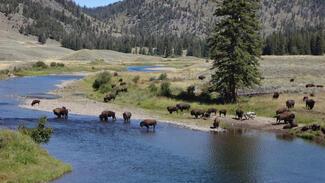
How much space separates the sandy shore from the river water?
2.92 meters

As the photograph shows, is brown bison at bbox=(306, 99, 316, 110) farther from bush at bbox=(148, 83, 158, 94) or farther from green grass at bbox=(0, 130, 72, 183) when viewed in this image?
green grass at bbox=(0, 130, 72, 183)

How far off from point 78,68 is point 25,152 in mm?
138656

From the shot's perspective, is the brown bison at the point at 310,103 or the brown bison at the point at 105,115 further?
the brown bison at the point at 310,103

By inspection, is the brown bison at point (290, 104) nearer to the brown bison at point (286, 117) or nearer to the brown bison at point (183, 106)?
the brown bison at point (286, 117)

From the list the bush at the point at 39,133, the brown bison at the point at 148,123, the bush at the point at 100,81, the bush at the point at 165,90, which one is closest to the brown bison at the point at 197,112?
the brown bison at the point at 148,123

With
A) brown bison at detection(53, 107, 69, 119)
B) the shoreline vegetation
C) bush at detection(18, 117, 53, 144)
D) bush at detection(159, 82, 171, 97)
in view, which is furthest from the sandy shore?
bush at detection(18, 117, 53, 144)

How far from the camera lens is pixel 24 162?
33094 mm

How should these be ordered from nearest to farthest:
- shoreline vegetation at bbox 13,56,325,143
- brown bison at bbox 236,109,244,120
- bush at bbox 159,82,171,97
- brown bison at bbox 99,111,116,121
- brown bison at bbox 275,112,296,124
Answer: brown bison at bbox 275,112,296,124 → shoreline vegetation at bbox 13,56,325,143 → brown bison at bbox 99,111,116,121 → brown bison at bbox 236,109,244,120 → bush at bbox 159,82,171,97

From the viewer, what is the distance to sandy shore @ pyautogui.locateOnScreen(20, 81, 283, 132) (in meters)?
59.3

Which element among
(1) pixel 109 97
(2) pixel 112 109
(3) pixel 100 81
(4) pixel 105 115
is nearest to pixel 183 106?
(2) pixel 112 109

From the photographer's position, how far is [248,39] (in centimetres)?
7519

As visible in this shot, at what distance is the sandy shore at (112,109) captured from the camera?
59.3 meters

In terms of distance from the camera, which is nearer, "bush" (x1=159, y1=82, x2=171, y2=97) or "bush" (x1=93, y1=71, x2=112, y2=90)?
"bush" (x1=159, y1=82, x2=171, y2=97)

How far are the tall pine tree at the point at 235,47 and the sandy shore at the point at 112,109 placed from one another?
31.0ft
